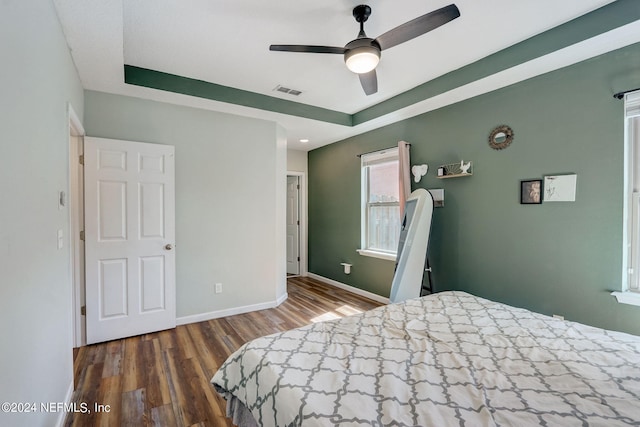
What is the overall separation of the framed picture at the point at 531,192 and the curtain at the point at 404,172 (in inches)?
47.9

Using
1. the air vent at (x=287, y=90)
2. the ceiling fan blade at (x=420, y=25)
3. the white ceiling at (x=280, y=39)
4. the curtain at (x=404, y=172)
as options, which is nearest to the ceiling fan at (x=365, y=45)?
the ceiling fan blade at (x=420, y=25)

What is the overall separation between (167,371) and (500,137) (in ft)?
11.9

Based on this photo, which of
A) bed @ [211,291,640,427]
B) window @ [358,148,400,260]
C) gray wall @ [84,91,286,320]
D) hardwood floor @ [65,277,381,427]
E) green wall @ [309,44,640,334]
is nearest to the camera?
bed @ [211,291,640,427]

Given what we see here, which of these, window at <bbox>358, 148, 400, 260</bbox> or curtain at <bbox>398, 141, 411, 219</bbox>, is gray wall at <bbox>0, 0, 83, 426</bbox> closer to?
curtain at <bbox>398, 141, 411, 219</bbox>

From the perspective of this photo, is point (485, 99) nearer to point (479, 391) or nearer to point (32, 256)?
point (479, 391)

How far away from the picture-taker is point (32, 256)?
1.38 m

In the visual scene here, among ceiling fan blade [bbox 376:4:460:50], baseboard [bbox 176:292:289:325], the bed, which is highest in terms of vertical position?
ceiling fan blade [bbox 376:4:460:50]

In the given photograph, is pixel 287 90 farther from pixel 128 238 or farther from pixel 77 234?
pixel 77 234

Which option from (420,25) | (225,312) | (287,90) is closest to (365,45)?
(420,25)

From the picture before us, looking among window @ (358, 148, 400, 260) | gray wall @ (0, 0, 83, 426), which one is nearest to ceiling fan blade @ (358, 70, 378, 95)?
window @ (358, 148, 400, 260)

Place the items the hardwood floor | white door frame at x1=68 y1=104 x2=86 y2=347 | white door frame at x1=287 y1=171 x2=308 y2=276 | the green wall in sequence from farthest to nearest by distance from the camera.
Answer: white door frame at x1=287 y1=171 x2=308 y2=276 < white door frame at x1=68 y1=104 x2=86 y2=347 < the green wall < the hardwood floor

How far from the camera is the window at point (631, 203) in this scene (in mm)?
2174

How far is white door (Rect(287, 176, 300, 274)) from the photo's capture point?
5824mm

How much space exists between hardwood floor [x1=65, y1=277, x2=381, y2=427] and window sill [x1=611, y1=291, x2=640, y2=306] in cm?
245
